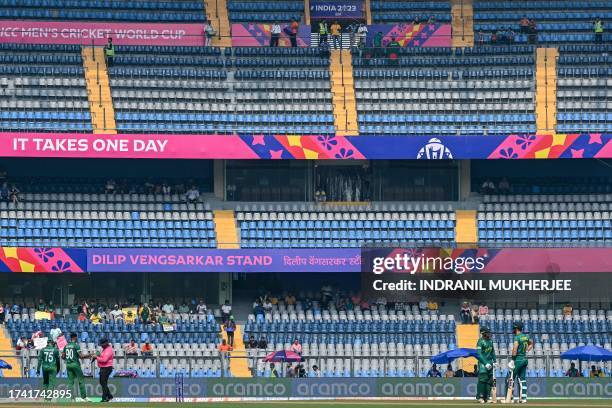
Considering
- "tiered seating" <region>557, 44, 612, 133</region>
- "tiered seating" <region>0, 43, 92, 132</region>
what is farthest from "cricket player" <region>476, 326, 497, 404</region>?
"tiered seating" <region>0, 43, 92, 132</region>

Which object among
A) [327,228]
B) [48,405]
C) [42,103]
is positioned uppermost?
[42,103]

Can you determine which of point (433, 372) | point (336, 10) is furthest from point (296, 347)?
point (336, 10)

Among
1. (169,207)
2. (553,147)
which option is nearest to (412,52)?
(553,147)

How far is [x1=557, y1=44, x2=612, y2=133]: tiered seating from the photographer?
51.4 metres

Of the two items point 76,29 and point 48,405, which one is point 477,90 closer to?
point 76,29

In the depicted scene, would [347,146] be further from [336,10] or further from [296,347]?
[296,347]

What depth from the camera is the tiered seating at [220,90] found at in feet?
169

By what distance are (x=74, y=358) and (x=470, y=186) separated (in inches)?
889

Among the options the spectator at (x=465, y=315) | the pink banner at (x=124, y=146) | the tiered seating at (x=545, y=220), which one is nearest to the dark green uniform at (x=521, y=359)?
the spectator at (x=465, y=315)

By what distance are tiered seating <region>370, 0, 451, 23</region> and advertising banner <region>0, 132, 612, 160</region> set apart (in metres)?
7.66

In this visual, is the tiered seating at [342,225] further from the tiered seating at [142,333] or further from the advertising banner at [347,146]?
the tiered seating at [142,333]

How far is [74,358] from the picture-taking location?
106 ft

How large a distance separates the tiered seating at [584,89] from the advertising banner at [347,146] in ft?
4.92

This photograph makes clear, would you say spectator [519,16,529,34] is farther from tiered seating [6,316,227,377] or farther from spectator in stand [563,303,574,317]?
tiered seating [6,316,227,377]
